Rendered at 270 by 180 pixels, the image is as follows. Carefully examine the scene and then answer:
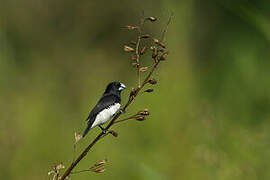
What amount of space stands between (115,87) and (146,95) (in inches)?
87.4

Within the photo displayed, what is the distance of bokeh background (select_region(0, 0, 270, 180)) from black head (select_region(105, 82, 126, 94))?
767 mm

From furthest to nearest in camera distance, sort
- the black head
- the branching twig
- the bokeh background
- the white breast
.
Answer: the bokeh background, the black head, the white breast, the branching twig

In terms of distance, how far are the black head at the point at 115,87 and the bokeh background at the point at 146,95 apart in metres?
0.77

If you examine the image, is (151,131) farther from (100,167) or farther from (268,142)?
(100,167)

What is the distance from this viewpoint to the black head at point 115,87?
4.93ft

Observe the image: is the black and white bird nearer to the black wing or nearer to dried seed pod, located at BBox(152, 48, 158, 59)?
the black wing

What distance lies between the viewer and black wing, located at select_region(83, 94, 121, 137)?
4.46 feet

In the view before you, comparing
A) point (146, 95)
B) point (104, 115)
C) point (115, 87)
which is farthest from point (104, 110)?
point (146, 95)

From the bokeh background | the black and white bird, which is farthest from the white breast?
the bokeh background

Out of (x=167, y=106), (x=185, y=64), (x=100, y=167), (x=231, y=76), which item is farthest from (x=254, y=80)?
(x=100, y=167)

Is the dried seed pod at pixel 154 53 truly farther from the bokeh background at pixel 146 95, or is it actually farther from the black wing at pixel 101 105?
the bokeh background at pixel 146 95

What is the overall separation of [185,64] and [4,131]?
59.3 inches

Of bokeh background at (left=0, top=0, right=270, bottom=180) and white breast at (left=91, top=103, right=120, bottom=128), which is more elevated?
bokeh background at (left=0, top=0, right=270, bottom=180)

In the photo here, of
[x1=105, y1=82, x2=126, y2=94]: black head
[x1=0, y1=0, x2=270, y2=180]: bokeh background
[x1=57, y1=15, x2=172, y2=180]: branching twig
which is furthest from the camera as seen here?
[x1=0, y1=0, x2=270, y2=180]: bokeh background
